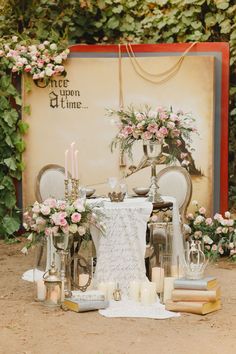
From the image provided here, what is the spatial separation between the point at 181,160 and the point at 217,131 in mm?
448

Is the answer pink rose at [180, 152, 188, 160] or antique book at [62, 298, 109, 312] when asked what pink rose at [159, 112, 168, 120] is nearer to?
pink rose at [180, 152, 188, 160]

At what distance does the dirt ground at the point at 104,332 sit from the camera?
15.0 ft

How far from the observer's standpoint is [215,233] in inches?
287

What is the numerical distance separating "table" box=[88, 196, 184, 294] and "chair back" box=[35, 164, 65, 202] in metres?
1.27

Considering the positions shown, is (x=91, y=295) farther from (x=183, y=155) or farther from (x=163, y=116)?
(x=183, y=155)

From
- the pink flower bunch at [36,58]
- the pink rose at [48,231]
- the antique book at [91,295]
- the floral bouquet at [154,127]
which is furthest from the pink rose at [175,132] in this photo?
the pink flower bunch at [36,58]

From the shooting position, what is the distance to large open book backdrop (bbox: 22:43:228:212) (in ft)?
25.4

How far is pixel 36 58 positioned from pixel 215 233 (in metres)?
2.47

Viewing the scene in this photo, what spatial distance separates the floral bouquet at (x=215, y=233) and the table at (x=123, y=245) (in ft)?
4.24

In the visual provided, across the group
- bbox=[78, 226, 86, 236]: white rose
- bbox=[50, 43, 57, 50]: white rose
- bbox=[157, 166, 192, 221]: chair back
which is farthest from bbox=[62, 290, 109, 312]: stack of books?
bbox=[50, 43, 57, 50]: white rose

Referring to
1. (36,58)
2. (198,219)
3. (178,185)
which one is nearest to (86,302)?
(178,185)

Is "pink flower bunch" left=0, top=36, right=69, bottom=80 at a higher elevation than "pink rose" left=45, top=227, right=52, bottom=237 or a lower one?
A: higher

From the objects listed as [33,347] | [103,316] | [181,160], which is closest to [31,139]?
[181,160]

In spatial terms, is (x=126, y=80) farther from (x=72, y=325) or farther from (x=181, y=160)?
(x=72, y=325)
